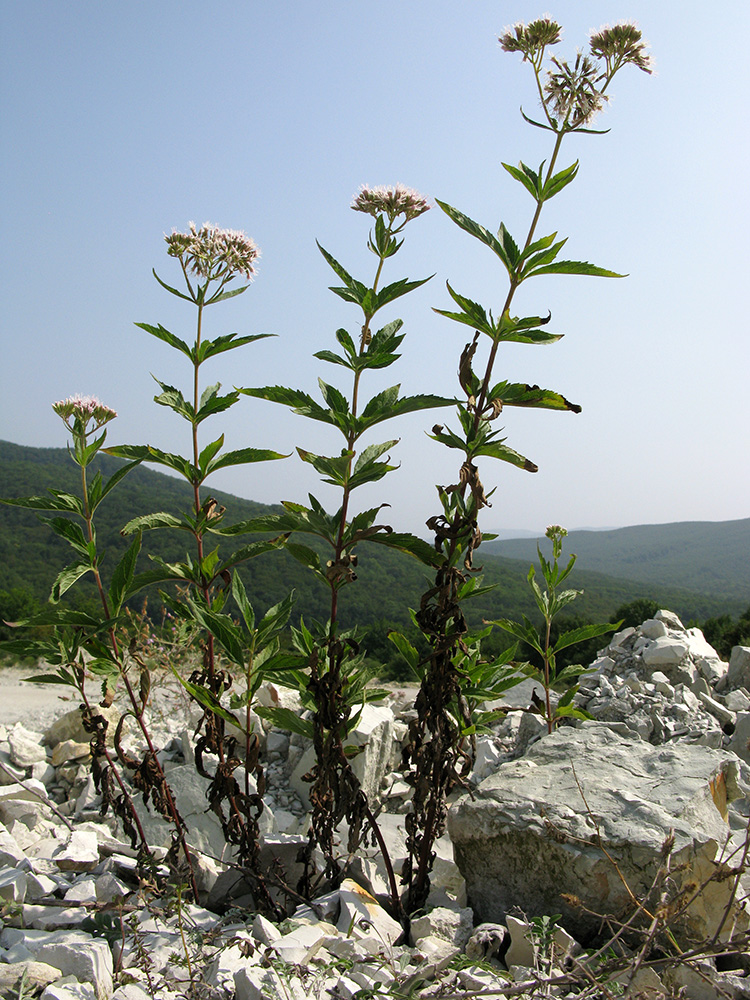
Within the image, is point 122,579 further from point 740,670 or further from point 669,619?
point 669,619

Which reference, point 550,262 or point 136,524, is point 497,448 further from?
point 136,524

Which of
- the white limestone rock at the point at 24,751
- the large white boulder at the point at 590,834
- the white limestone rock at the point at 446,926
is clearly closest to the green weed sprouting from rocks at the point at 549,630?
the large white boulder at the point at 590,834

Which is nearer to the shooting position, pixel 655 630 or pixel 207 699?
pixel 207 699

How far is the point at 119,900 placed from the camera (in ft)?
8.36

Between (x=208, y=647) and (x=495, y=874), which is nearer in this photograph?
(x=208, y=647)

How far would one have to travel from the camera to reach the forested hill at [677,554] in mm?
111750

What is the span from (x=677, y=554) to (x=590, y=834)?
164333mm

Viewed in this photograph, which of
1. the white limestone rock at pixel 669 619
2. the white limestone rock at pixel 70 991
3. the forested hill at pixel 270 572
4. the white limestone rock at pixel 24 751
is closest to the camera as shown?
the white limestone rock at pixel 70 991

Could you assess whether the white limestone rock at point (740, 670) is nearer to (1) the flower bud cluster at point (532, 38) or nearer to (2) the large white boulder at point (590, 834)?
(2) the large white boulder at point (590, 834)

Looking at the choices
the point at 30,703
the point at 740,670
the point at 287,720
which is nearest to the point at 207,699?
the point at 287,720

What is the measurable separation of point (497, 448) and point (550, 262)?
0.80 meters

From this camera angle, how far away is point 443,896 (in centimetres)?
322

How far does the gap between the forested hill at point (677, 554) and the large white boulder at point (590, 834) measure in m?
94.4

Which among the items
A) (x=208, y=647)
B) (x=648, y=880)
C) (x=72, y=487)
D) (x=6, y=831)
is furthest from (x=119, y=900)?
(x=72, y=487)
